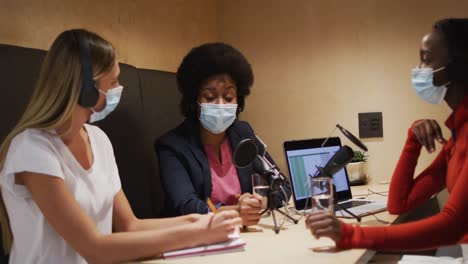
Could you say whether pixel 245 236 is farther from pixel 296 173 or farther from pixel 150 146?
pixel 150 146

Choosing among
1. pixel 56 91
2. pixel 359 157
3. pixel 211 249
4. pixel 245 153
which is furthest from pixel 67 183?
pixel 359 157

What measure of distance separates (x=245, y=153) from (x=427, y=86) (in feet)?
2.22

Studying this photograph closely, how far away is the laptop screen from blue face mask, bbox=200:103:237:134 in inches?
10.5

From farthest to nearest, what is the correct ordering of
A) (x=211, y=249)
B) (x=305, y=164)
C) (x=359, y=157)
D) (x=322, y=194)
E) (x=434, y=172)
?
(x=359, y=157) < (x=305, y=164) < (x=434, y=172) < (x=322, y=194) < (x=211, y=249)

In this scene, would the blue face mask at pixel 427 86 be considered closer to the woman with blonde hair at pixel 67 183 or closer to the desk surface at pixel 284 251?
the desk surface at pixel 284 251

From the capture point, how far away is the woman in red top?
1169mm

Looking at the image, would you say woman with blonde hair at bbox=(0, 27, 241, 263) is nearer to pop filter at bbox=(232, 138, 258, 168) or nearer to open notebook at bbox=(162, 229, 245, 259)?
open notebook at bbox=(162, 229, 245, 259)

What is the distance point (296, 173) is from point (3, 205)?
1.12 meters

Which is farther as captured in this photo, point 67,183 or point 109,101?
point 109,101

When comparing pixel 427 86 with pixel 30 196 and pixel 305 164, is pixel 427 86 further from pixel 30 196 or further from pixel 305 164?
pixel 30 196

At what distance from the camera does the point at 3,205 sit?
1364mm

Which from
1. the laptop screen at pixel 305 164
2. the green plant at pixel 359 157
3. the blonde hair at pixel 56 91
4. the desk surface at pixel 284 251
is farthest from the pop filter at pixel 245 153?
the green plant at pixel 359 157

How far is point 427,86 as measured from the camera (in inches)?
63.2

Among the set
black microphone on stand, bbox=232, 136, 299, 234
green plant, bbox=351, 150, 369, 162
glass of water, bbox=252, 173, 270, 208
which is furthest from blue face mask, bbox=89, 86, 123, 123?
green plant, bbox=351, 150, 369, 162
